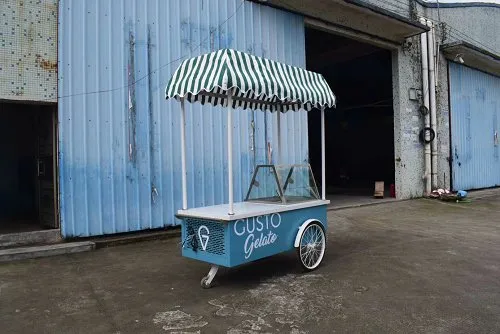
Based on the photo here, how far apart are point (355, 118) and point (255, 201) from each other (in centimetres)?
1500

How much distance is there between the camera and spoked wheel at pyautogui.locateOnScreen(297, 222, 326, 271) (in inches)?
207

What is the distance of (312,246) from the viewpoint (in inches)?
214

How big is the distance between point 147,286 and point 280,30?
23.2 feet

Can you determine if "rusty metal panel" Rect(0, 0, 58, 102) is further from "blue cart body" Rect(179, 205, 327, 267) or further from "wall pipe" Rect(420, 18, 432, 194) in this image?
"wall pipe" Rect(420, 18, 432, 194)

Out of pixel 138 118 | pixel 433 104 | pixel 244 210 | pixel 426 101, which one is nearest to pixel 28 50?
pixel 138 118

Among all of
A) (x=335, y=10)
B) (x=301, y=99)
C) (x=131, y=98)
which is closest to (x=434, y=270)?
(x=301, y=99)

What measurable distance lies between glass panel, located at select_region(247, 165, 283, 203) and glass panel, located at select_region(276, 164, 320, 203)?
0.30ft

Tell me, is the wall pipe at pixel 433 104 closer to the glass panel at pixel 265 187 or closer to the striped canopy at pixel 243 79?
the striped canopy at pixel 243 79

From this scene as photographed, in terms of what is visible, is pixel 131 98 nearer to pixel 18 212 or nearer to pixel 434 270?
pixel 18 212

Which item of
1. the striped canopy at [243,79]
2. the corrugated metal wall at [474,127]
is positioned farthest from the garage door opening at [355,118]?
the striped canopy at [243,79]

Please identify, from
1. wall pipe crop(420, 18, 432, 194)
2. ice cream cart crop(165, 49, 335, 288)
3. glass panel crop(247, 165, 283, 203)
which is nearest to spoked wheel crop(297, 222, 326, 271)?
ice cream cart crop(165, 49, 335, 288)

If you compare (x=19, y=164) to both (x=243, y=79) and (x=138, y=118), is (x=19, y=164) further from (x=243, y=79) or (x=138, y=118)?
(x=243, y=79)

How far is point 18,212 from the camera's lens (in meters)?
8.96

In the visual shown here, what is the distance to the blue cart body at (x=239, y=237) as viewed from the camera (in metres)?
4.51
